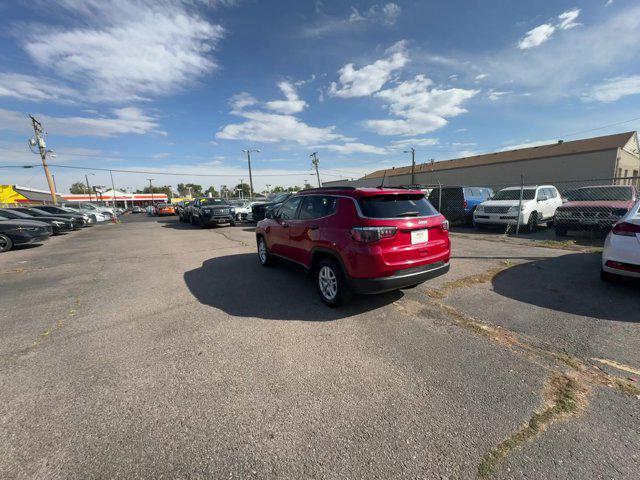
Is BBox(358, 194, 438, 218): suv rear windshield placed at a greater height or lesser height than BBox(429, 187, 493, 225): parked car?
greater

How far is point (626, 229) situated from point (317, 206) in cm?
441

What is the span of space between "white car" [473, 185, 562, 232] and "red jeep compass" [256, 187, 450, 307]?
8.16m

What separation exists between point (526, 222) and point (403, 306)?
29.6 ft

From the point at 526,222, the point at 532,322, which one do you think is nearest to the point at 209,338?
the point at 532,322

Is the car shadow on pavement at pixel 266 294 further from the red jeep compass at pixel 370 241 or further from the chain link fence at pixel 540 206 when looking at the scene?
the chain link fence at pixel 540 206

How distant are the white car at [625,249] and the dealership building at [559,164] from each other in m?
20.2

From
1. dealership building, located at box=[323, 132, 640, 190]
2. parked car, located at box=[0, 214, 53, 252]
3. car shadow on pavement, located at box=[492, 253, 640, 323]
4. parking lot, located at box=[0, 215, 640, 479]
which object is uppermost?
dealership building, located at box=[323, 132, 640, 190]

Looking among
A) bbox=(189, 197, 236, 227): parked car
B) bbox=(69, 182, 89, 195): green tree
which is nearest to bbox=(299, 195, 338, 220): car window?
bbox=(189, 197, 236, 227): parked car

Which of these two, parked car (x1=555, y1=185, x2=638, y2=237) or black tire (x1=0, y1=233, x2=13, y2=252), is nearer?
parked car (x1=555, y1=185, x2=638, y2=237)

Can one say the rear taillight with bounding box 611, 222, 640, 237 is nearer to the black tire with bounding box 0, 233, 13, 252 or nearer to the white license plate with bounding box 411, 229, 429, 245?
the white license plate with bounding box 411, 229, 429, 245

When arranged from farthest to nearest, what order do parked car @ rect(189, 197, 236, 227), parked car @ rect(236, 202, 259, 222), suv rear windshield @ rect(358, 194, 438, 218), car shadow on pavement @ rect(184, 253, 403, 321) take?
parked car @ rect(236, 202, 259, 222), parked car @ rect(189, 197, 236, 227), car shadow on pavement @ rect(184, 253, 403, 321), suv rear windshield @ rect(358, 194, 438, 218)

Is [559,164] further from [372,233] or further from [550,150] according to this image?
[372,233]

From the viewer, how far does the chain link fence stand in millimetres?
8703

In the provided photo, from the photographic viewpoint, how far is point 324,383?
8.65 feet
